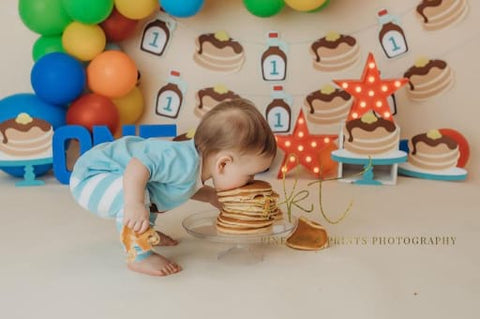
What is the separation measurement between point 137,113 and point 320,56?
0.67 meters

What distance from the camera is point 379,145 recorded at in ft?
6.20

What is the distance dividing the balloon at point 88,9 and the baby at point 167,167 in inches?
29.4

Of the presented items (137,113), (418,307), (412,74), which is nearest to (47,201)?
(137,113)

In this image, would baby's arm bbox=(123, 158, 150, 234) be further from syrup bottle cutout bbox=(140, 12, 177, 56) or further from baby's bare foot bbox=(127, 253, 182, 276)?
syrup bottle cutout bbox=(140, 12, 177, 56)

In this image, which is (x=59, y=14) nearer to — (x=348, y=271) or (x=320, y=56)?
(x=320, y=56)

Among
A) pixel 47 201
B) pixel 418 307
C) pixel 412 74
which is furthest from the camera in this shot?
pixel 412 74

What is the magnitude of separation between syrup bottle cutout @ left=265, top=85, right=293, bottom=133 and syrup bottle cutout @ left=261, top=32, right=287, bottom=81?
0.04 metres

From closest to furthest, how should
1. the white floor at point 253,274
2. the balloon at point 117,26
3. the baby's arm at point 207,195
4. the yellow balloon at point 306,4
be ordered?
the white floor at point 253,274
the baby's arm at point 207,195
the yellow balloon at point 306,4
the balloon at point 117,26

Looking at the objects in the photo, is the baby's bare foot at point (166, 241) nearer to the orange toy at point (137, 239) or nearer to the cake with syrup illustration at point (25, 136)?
the orange toy at point (137, 239)

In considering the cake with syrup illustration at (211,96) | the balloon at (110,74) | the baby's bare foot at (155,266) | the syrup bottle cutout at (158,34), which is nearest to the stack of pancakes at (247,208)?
the baby's bare foot at (155,266)

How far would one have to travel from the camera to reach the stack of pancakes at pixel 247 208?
A: 118cm

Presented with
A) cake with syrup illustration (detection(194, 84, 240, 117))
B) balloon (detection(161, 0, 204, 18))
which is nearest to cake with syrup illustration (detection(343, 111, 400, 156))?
cake with syrup illustration (detection(194, 84, 240, 117))

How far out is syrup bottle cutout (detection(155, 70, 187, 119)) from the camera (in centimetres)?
219

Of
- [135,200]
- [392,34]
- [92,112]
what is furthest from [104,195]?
[392,34]
